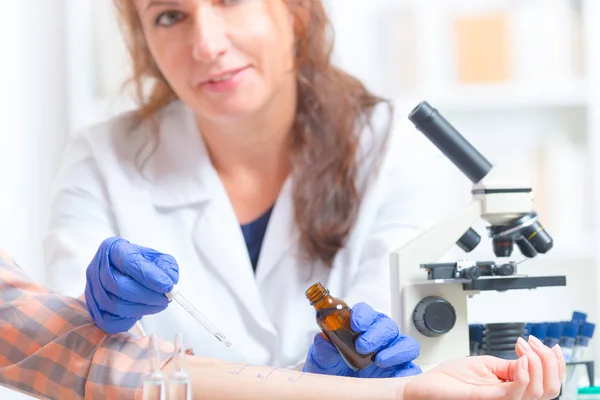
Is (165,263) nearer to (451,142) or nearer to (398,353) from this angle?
(398,353)

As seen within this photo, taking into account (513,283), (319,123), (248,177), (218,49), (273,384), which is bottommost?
(273,384)

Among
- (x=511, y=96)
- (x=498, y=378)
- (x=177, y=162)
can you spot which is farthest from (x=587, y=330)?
(x=511, y=96)

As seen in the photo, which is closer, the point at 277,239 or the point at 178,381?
the point at 178,381

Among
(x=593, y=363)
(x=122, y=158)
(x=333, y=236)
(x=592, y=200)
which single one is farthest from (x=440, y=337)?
(x=592, y=200)

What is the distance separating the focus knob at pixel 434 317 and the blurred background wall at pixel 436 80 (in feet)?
4.85

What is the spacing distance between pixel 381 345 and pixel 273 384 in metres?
0.16

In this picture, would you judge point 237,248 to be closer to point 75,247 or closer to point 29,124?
point 75,247

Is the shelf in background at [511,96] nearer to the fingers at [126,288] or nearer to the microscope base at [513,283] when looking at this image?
the microscope base at [513,283]

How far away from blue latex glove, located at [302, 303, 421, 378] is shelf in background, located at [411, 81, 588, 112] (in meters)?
1.63

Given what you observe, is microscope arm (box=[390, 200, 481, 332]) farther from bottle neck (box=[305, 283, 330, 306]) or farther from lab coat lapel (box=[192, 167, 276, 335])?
lab coat lapel (box=[192, 167, 276, 335])

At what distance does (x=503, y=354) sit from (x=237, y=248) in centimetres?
66

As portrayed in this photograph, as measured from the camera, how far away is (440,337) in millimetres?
1072

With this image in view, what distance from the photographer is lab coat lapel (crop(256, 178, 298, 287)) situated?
1572 millimetres

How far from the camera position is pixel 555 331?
3.50 feet
